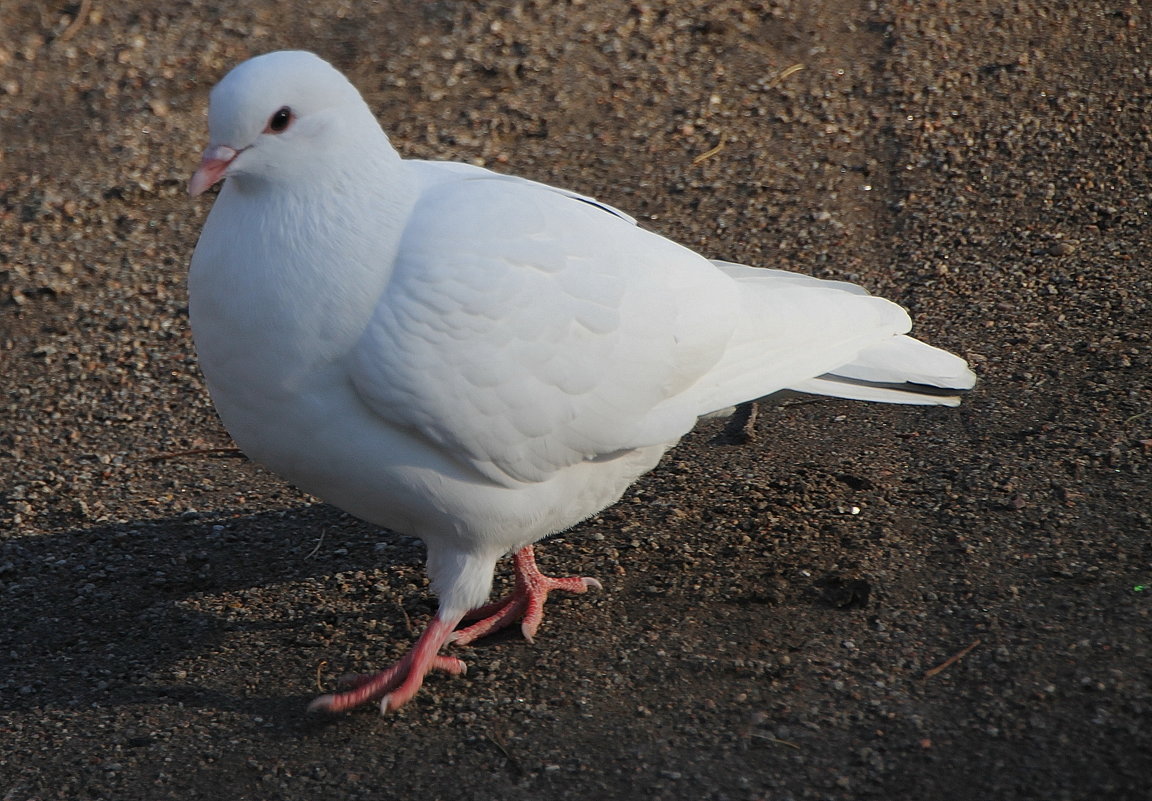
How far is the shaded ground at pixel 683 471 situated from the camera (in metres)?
3.18

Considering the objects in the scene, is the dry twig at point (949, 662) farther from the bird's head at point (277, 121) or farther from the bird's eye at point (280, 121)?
the bird's eye at point (280, 121)

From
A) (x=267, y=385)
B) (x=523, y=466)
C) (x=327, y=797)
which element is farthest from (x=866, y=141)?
(x=327, y=797)

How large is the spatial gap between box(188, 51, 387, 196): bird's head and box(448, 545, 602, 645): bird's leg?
1414mm

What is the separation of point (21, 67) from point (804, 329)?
584 cm

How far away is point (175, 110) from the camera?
6836 millimetres

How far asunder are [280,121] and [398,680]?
1.62 m

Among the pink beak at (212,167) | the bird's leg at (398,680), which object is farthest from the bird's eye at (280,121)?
the bird's leg at (398,680)

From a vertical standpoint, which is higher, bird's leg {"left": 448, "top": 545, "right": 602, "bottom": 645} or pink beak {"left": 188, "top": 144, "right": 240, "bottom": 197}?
pink beak {"left": 188, "top": 144, "right": 240, "bottom": 197}

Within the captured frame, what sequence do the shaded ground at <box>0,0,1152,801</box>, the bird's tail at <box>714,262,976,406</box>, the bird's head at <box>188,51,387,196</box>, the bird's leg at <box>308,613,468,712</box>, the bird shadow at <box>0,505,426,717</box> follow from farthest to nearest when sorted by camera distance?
the bird's tail at <box>714,262,976,406</box>
the bird shadow at <box>0,505,426,717</box>
the bird's leg at <box>308,613,468,712</box>
the shaded ground at <box>0,0,1152,801</box>
the bird's head at <box>188,51,387,196</box>

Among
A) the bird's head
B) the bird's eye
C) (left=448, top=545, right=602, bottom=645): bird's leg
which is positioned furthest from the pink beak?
(left=448, top=545, right=602, bottom=645): bird's leg

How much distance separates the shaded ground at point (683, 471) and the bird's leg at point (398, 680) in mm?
73

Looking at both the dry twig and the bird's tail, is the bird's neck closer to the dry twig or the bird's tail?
the bird's tail

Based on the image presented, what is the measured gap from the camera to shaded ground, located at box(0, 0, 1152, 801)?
3.18m

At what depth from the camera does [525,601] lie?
384 centimetres
